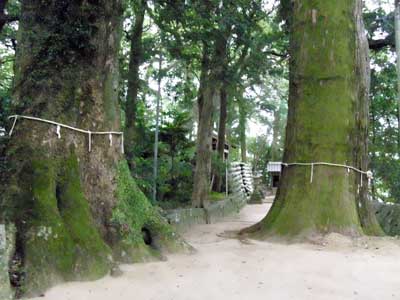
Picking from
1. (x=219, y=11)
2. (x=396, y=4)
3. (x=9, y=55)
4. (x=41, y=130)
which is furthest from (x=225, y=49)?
(x=41, y=130)

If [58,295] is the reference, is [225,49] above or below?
above

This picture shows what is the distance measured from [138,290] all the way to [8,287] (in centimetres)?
102

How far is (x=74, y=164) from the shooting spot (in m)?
4.73

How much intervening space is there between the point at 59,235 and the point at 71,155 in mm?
961

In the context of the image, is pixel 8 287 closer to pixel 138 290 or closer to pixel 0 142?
pixel 138 290

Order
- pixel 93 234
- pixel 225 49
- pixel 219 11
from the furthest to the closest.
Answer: pixel 225 49
pixel 219 11
pixel 93 234

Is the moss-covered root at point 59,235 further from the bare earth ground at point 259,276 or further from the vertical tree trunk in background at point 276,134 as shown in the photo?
the vertical tree trunk in background at point 276,134

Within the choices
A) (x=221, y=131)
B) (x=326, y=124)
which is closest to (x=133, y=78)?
(x=326, y=124)

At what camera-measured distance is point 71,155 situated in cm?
471

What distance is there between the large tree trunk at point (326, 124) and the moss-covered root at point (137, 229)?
213cm

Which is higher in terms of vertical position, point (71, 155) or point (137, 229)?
point (71, 155)

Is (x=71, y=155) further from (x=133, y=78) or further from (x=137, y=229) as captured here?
(x=133, y=78)

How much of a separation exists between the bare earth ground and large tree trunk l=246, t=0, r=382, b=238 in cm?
86

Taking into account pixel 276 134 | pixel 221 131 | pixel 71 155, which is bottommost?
pixel 71 155
